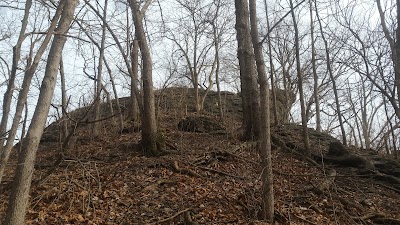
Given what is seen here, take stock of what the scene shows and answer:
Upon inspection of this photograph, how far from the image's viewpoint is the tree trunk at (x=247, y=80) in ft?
31.9

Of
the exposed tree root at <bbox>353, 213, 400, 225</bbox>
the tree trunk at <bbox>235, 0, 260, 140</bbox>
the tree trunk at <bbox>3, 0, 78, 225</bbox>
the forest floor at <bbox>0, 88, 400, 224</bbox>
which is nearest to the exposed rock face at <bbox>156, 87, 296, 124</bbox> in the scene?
the tree trunk at <bbox>235, 0, 260, 140</bbox>

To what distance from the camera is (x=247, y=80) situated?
1012cm

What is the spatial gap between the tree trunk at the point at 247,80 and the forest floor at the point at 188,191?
61cm

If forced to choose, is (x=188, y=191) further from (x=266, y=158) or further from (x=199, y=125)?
(x=199, y=125)

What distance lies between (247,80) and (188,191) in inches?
173

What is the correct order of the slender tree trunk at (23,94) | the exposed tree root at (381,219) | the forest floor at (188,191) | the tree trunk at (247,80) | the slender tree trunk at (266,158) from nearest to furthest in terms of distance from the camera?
the slender tree trunk at (23,94) → the slender tree trunk at (266,158) → the forest floor at (188,191) → the exposed tree root at (381,219) → the tree trunk at (247,80)

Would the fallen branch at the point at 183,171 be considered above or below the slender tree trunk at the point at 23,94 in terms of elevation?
below

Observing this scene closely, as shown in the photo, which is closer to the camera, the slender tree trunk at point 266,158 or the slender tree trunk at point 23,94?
the slender tree trunk at point 23,94

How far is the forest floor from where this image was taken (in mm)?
5895

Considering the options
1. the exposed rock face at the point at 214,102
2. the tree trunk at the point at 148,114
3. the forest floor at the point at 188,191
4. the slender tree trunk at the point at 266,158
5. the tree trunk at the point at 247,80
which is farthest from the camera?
the exposed rock face at the point at 214,102

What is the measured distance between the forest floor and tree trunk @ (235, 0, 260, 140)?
2.00ft

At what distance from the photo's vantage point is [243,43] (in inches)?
366

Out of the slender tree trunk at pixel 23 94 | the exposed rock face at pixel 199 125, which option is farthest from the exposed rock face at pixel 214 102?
the slender tree trunk at pixel 23 94

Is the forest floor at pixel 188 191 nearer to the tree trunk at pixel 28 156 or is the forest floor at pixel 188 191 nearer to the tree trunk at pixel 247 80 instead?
the tree trunk at pixel 247 80
